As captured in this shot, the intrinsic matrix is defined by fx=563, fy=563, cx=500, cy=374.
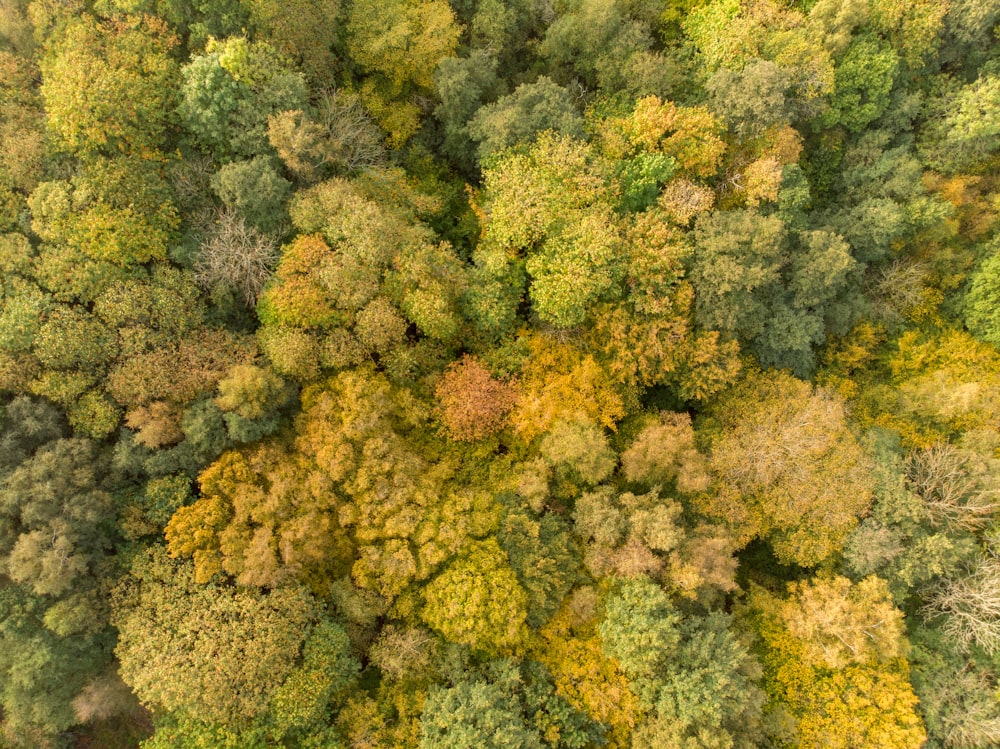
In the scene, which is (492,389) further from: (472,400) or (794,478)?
(794,478)

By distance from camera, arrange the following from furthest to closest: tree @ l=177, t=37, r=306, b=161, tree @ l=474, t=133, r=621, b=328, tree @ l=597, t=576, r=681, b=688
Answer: tree @ l=474, t=133, r=621, b=328
tree @ l=177, t=37, r=306, b=161
tree @ l=597, t=576, r=681, b=688

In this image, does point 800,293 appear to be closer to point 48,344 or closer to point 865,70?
point 865,70

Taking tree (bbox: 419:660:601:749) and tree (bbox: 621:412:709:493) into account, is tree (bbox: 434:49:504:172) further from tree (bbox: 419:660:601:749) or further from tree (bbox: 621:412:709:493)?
tree (bbox: 419:660:601:749)

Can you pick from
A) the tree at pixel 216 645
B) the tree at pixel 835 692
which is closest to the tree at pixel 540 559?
the tree at pixel 216 645

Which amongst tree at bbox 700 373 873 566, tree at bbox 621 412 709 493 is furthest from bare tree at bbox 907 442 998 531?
tree at bbox 621 412 709 493

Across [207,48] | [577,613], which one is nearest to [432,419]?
[577,613]

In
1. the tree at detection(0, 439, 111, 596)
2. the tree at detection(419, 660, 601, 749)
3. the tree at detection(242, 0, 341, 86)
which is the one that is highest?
the tree at detection(242, 0, 341, 86)

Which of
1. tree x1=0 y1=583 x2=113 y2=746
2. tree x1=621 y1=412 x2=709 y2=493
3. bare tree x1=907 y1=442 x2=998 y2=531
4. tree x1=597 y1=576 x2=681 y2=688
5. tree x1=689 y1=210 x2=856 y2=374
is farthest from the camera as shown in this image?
bare tree x1=907 y1=442 x2=998 y2=531

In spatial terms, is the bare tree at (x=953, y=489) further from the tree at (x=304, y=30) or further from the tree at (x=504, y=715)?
the tree at (x=304, y=30)
